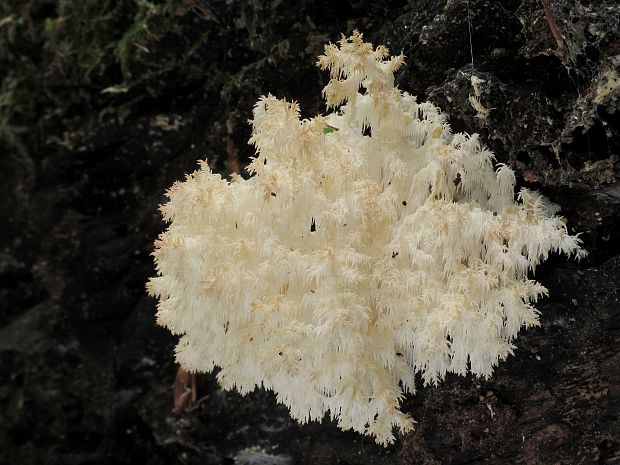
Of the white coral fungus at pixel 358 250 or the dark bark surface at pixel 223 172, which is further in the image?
the dark bark surface at pixel 223 172

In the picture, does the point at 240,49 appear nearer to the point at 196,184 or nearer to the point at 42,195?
the point at 196,184

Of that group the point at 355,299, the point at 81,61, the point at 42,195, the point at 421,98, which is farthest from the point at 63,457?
the point at 421,98

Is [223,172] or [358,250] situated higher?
[223,172]

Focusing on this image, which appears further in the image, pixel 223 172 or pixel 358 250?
pixel 223 172
